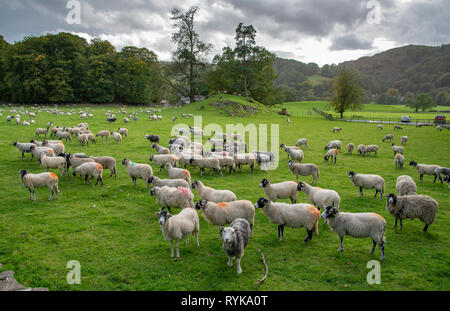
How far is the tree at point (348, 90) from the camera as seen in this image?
2527 inches

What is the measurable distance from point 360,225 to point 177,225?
5.17 meters

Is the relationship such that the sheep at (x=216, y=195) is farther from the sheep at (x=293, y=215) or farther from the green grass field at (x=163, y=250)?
the sheep at (x=293, y=215)

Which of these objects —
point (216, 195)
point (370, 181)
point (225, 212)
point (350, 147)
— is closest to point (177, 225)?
point (225, 212)

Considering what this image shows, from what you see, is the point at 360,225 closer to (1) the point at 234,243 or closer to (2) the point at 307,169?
(1) the point at 234,243

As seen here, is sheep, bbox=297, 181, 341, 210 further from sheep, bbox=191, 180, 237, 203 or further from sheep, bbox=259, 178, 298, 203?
sheep, bbox=191, 180, 237, 203

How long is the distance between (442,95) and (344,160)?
487 feet

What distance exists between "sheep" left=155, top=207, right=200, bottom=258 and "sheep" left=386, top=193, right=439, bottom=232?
21.8 feet

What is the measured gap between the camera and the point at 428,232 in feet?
28.5

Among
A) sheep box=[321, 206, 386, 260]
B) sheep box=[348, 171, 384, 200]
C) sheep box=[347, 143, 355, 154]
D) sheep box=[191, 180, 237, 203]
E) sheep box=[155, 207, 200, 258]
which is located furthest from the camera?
sheep box=[347, 143, 355, 154]

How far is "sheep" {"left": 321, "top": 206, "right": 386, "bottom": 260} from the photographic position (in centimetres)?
716

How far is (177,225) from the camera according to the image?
7.20 metres

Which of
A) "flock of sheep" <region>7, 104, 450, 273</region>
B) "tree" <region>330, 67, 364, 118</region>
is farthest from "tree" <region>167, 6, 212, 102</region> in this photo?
"flock of sheep" <region>7, 104, 450, 273</region>

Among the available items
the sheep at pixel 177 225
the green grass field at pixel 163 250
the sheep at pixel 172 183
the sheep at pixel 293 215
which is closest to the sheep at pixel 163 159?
the green grass field at pixel 163 250

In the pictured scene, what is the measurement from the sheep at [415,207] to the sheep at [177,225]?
6.65 m
